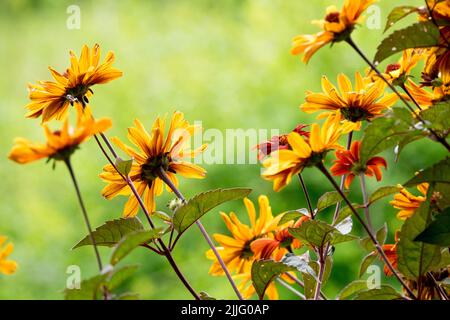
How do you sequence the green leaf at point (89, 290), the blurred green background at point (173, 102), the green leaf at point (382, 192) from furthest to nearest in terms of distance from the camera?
the blurred green background at point (173, 102) < the green leaf at point (382, 192) < the green leaf at point (89, 290)

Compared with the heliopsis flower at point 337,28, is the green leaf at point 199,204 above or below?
below

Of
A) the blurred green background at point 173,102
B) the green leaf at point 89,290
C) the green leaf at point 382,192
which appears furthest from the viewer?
the blurred green background at point 173,102

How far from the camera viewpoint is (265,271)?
29cm

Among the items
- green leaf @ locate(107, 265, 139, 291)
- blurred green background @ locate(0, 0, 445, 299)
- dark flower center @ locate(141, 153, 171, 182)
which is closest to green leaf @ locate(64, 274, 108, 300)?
green leaf @ locate(107, 265, 139, 291)

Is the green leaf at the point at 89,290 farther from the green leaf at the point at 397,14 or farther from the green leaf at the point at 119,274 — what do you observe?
the green leaf at the point at 397,14

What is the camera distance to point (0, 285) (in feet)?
6.52

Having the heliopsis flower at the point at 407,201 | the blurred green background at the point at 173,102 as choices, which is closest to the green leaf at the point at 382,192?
the heliopsis flower at the point at 407,201

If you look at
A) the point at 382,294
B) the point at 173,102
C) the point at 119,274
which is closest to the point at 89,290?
the point at 119,274

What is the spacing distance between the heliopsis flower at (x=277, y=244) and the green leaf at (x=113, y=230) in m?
0.07

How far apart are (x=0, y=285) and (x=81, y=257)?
0.25 metres

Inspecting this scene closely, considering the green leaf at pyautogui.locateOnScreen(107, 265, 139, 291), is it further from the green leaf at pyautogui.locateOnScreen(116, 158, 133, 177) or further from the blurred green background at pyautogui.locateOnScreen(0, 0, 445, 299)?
the blurred green background at pyautogui.locateOnScreen(0, 0, 445, 299)

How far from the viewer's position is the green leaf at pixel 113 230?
29 cm

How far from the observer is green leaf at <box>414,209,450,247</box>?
24 cm

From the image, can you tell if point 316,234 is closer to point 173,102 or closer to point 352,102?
point 352,102
